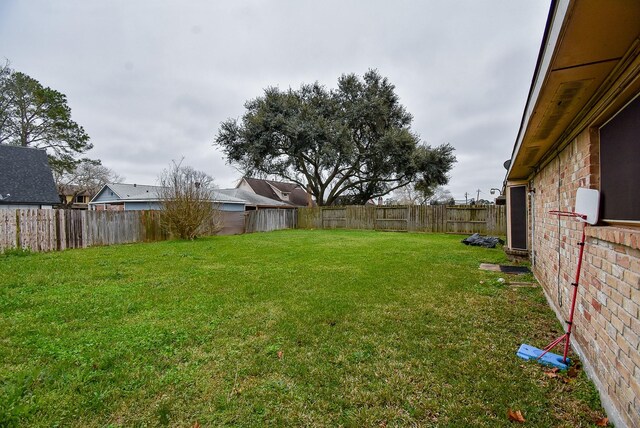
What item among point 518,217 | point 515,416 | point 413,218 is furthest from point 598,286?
point 413,218

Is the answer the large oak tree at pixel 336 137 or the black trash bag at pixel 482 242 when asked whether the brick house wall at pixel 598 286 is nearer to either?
the black trash bag at pixel 482 242

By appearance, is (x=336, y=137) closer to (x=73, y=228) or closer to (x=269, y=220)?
(x=269, y=220)

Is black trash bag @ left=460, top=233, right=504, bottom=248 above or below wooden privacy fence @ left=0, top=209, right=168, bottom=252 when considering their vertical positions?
below

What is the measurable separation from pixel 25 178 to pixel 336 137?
612 inches

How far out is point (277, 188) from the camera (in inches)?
1169

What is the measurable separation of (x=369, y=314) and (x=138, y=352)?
2217mm

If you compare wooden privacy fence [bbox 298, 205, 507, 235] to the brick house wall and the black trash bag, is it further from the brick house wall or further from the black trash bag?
the brick house wall

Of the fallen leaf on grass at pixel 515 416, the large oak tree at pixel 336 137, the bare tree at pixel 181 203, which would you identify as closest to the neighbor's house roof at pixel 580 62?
the fallen leaf on grass at pixel 515 416

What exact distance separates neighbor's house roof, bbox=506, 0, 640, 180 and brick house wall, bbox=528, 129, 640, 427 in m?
0.26

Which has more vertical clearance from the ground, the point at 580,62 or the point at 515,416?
the point at 580,62

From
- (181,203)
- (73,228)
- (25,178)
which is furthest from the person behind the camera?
(25,178)

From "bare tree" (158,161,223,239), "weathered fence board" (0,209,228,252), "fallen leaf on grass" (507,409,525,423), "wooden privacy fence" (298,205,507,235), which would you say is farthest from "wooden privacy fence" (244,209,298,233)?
"fallen leaf on grass" (507,409,525,423)

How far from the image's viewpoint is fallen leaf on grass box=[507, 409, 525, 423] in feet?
5.33

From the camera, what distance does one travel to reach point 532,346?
8.26 feet
